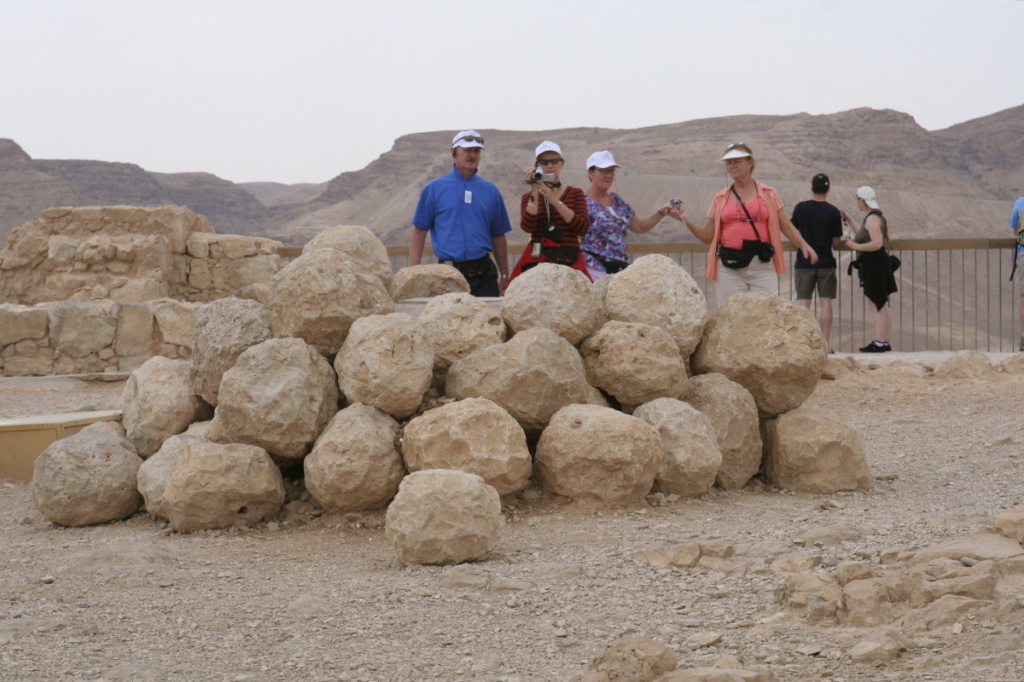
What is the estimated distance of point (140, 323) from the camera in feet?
38.4

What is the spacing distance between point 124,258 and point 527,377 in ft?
32.5

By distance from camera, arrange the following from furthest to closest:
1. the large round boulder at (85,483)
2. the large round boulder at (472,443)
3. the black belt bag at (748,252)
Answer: the black belt bag at (748,252) → the large round boulder at (85,483) → the large round boulder at (472,443)

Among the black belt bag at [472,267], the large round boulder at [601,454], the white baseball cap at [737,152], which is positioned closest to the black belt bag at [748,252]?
the white baseball cap at [737,152]

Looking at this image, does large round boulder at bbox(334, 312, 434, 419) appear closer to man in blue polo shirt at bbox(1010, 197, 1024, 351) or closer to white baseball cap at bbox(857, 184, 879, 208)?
white baseball cap at bbox(857, 184, 879, 208)

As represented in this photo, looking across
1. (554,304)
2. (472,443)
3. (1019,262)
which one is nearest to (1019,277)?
(1019,262)

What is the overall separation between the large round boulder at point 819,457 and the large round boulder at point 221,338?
2857mm

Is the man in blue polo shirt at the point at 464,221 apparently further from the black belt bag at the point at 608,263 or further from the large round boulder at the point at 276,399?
the large round boulder at the point at 276,399

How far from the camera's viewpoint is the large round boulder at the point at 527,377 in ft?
16.5

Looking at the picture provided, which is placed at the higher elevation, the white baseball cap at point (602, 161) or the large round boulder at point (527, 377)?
the white baseball cap at point (602, 161)

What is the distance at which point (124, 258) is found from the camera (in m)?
13.4

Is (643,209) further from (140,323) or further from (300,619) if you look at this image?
(300,619)

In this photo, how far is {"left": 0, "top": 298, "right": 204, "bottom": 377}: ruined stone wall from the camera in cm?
1146

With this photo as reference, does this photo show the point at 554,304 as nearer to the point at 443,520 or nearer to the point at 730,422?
the point at 730,422

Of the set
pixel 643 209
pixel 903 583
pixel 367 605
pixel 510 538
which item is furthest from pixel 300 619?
pixel 643 209
